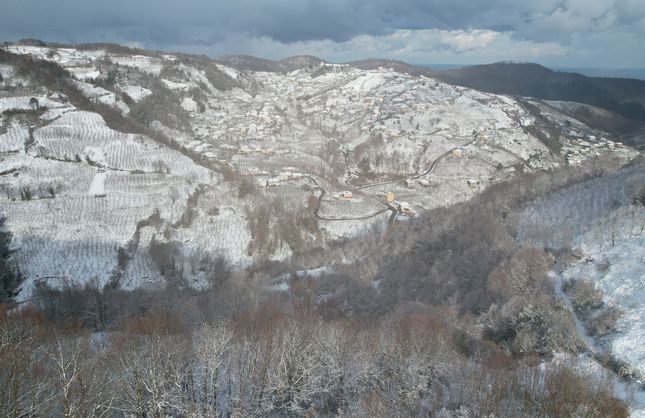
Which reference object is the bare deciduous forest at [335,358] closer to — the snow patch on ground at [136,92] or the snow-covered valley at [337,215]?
the snow-covered valley at [337,215]

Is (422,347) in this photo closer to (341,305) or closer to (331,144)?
(341,305)

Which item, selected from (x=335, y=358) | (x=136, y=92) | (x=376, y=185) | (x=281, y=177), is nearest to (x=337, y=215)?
(x=281, y=177)

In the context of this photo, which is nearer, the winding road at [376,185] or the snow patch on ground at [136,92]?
the winding road at [376,185]

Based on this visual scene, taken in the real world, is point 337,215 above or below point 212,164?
below

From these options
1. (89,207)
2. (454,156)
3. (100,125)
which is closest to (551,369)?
(89,207)

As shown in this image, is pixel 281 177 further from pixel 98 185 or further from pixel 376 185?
pixel 98 185

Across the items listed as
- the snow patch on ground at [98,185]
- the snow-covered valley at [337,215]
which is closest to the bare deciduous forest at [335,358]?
the snow-covered valley at [337,215]

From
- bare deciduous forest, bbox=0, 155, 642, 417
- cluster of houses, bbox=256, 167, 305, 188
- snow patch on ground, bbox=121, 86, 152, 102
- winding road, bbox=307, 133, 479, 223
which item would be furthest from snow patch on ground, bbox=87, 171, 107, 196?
snow patch on ground, bbox=121, 86, 152, 102

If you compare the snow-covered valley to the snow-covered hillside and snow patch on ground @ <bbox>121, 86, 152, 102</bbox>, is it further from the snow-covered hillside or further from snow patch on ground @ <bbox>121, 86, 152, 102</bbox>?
snow patch on ground @ <bbox>121, 86, 152, 102</bbox>
